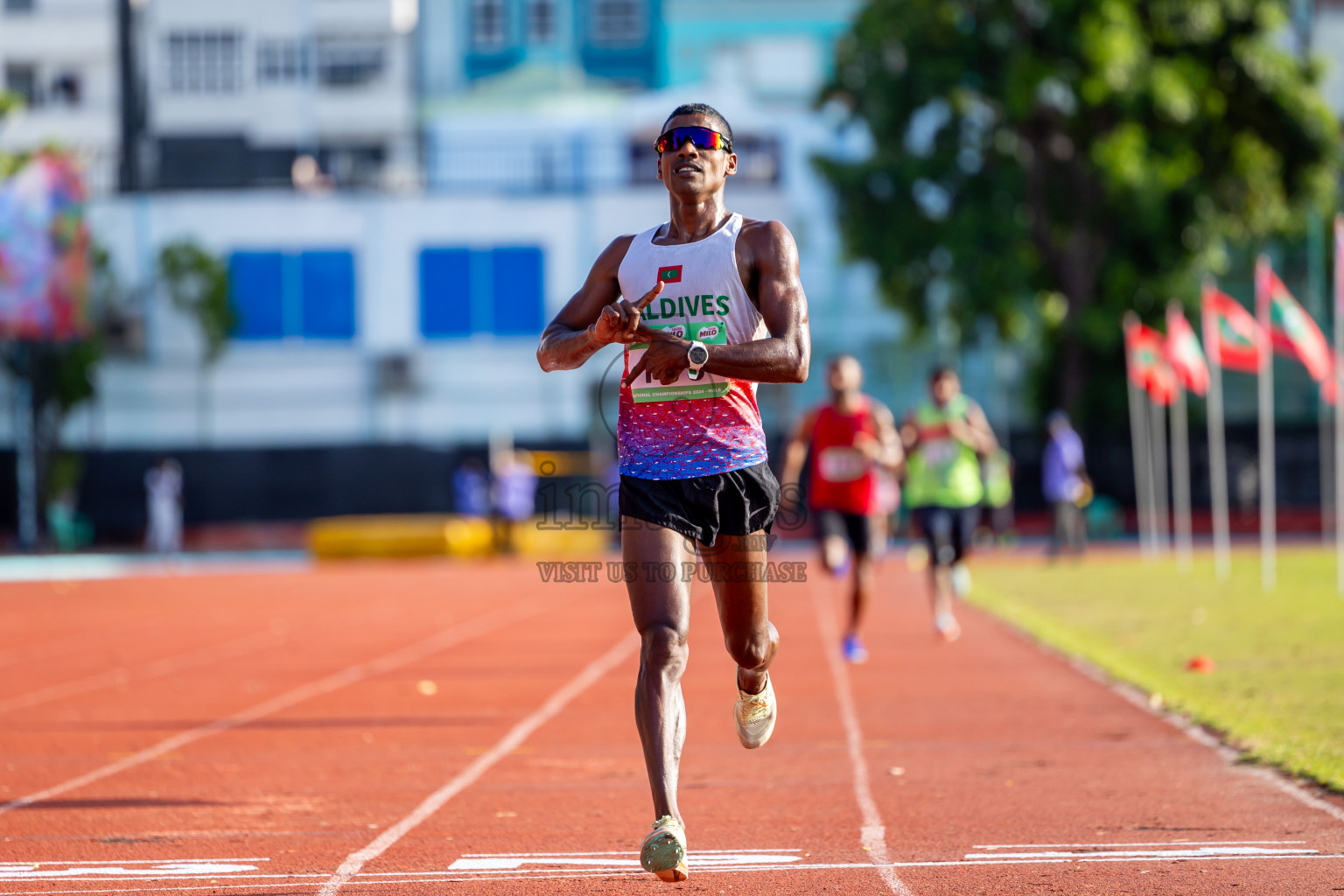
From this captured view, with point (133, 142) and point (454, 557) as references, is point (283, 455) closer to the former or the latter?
point (454, 557)

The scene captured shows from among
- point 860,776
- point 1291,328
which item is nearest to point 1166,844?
point 860,776

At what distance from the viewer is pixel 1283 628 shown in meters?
13.3

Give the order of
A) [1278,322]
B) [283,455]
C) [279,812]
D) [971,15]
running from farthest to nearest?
[283,455] → [971,15] → [1278,322] → [279,812]

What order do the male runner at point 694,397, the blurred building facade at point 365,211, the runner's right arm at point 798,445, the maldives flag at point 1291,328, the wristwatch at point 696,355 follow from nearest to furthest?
the wristwatch at point 696,355 < the male runner at point 694,397 < the runner's right arm at point 798,445 < the maldives flag at point 1291,328 < the blurred building facade at point 365,211

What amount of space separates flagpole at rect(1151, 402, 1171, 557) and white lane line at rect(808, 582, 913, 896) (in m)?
19.3

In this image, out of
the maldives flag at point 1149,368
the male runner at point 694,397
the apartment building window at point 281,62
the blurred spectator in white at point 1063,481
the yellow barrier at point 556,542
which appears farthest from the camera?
the apartment building window at point 281,62

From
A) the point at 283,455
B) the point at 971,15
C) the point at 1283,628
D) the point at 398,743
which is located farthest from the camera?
the point at 283,455

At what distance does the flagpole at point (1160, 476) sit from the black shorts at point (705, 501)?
90.4 ft

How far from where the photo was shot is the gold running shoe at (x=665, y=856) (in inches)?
187

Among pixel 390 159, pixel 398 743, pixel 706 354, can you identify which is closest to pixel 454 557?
pixel 390 159

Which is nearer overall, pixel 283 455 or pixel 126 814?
pixel 126 814

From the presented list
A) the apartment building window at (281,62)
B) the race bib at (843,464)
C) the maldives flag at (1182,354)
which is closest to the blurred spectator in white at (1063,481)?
the maldives flag at (1182,354)

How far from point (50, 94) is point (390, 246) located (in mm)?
12868

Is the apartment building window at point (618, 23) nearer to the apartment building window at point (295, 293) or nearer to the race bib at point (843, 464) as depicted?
the apartment building window at point (295, 293)
